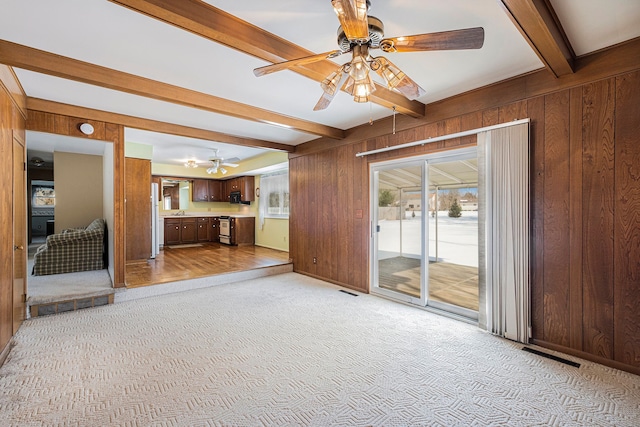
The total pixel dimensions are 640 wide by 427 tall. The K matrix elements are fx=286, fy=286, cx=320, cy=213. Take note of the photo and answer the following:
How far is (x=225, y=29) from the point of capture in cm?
186

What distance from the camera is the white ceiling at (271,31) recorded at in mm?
1828

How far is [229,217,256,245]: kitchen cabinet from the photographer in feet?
27.5

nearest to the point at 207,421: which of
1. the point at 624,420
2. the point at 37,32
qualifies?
the point at 624,420

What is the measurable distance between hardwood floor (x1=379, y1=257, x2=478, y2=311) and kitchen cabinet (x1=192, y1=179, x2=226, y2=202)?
6966 millimetres

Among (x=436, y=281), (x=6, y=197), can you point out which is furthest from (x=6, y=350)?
(x=436, y=281)

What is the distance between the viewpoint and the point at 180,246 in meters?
8.43

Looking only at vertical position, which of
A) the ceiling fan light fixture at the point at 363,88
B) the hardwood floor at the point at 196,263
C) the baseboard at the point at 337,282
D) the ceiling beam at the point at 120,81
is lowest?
the baseboard at the point at 337,282

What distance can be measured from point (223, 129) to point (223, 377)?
368cm

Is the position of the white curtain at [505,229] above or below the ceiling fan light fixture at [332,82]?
below

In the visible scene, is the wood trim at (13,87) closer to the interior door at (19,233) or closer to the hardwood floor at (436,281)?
the interior door at (19,233)

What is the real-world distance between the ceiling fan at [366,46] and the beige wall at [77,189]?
5.83 m

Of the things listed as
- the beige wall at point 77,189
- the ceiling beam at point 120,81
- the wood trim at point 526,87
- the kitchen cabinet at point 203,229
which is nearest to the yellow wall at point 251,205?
the kitchen cabinet at point 203,229

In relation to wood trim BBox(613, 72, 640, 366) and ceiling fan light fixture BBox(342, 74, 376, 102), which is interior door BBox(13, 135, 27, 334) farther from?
wood trim BBox(613, 72, 640, 366)

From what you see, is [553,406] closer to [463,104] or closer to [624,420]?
[624,420]
